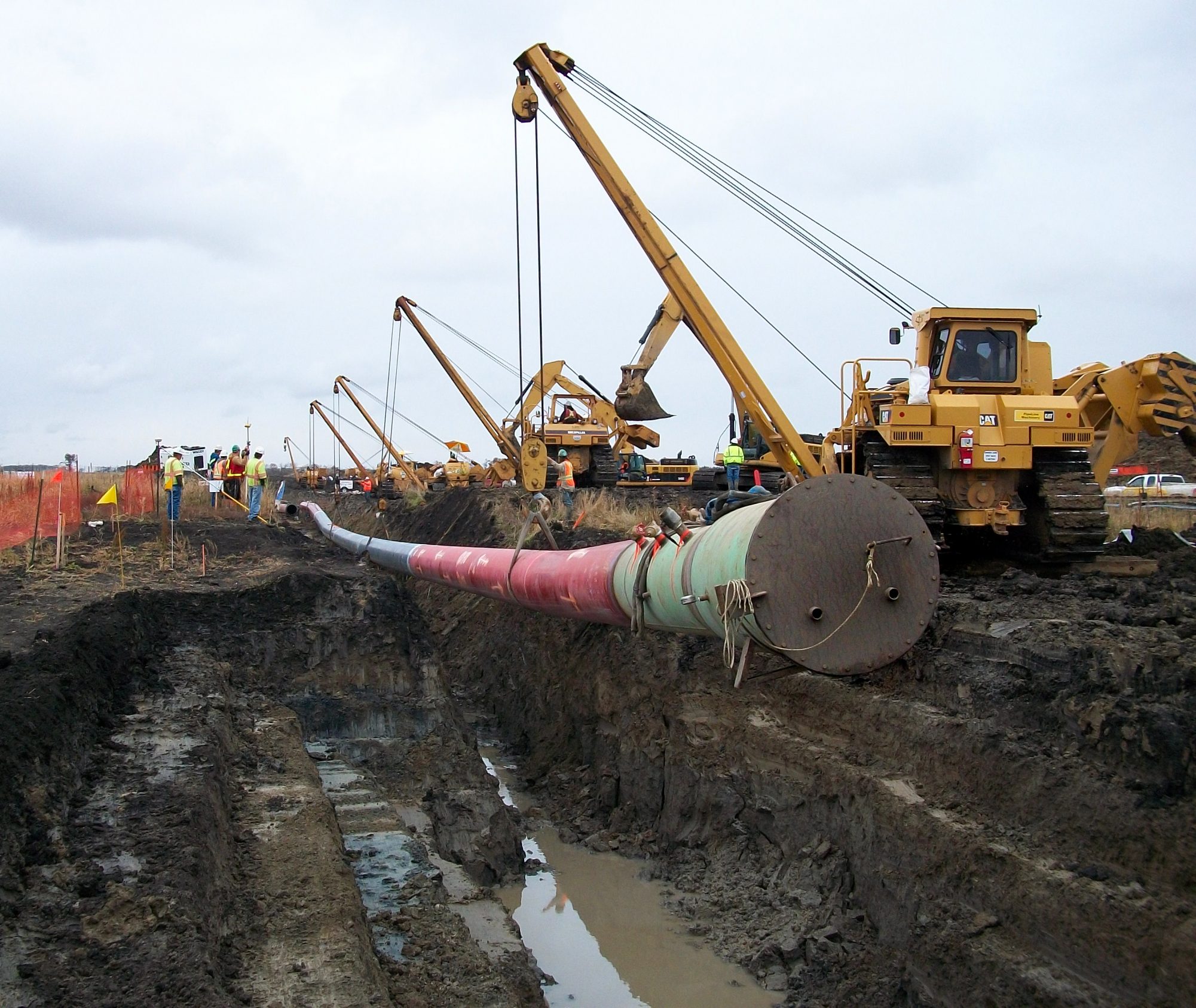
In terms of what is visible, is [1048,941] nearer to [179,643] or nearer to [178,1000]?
[178,1000]

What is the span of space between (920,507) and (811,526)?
3849 millimetres

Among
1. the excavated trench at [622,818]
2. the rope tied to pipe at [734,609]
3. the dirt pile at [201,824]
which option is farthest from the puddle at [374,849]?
the rope tied to pipe at [734,609]

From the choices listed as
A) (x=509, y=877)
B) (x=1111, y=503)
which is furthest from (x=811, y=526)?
(x=1111, y=503)

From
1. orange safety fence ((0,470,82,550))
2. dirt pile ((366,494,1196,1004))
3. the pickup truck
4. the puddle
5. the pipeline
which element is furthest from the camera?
the pickup truck

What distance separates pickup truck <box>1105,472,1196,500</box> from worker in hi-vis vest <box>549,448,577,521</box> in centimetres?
1088

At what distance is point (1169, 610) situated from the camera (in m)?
6.97

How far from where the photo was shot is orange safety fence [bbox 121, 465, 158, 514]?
24500 mm

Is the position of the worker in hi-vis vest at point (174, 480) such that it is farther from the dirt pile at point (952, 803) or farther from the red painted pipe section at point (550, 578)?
the dirt pile at point (952, 803)

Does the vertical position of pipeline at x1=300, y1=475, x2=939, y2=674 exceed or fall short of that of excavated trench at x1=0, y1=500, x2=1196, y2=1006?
it exceeds it

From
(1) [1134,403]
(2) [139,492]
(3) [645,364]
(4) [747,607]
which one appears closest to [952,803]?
(4) [747,607]

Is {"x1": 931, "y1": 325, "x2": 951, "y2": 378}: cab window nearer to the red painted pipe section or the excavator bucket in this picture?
the red painted pipe section

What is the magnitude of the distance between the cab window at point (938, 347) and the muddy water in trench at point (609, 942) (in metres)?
5.62

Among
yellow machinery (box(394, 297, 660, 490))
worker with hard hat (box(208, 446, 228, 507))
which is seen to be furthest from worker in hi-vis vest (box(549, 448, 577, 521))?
worker with hard hat (box(208, 446, 228, 507))

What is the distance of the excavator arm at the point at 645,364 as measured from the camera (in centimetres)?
1572
